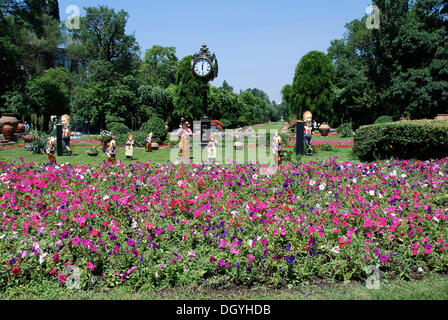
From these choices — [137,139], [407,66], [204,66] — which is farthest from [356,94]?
[137,139]

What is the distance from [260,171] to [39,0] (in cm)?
3211

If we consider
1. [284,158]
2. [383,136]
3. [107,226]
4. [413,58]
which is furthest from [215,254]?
[413,58]

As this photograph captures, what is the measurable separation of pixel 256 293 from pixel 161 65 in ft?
184

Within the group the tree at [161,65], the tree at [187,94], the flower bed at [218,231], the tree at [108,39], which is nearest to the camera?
the flower bed at [218,231]

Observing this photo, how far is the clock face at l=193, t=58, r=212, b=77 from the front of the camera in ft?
53.5

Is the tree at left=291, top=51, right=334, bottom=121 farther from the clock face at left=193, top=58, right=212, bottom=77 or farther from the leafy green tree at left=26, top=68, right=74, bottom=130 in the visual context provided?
the leafy green tree at left=26, top=68, right=74, bottom=130

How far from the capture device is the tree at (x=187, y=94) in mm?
33125

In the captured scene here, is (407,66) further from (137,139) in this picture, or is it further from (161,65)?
(161,65)

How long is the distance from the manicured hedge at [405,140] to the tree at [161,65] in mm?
43926

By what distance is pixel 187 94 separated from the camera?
110 ft

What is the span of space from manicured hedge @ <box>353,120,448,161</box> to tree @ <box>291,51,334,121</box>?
73.4 ft

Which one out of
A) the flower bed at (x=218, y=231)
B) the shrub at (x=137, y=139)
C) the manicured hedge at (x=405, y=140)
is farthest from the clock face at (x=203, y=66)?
the flower bed at (x=218, y=231)

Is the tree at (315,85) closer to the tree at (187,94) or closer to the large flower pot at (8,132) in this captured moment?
the tree at (187,94)

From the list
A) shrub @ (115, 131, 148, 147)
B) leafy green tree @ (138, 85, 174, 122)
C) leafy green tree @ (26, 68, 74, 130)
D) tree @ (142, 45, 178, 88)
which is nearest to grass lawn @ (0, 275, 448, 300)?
shrub @ (115, 131, 148, 147)
